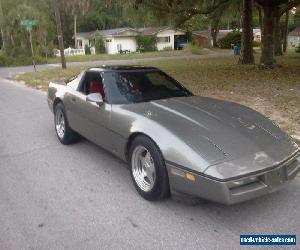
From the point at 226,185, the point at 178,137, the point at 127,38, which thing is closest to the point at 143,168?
the point at 178,137

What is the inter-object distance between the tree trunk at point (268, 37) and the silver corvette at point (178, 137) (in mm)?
11620

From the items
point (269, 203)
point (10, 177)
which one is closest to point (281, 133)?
point (269, 203)

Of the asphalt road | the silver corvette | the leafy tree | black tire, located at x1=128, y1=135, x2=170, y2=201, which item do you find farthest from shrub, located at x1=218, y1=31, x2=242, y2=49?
black tire, located at x1=128, y1=135, x2=170, y2=201

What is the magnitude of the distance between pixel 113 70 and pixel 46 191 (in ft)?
6.33

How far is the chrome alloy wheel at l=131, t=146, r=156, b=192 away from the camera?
12.9 ft

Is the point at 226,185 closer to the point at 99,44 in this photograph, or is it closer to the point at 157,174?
the point at 157,174

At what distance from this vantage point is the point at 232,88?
11125mm

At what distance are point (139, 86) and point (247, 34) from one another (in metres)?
15.9

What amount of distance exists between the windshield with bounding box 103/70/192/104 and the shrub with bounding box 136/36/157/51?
159ft

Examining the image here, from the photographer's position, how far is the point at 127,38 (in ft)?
177

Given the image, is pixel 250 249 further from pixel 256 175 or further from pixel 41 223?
pixel 41 223

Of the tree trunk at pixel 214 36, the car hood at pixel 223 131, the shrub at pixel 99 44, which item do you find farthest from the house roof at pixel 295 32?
the car hood at pixel 223 131

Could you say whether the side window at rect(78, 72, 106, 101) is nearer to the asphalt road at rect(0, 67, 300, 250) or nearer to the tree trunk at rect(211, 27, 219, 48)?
the asphalt road at rect(0, 67, 300, 250)

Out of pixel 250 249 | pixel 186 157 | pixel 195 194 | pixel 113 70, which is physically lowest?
pixel 250 249
